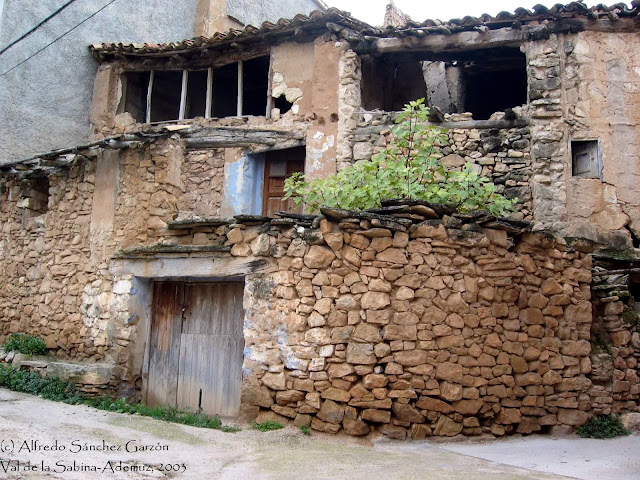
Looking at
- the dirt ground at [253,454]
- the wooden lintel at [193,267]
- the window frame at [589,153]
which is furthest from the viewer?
the window frame at [589,153]

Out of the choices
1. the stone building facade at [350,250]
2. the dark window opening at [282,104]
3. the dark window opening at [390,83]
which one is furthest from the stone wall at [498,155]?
the dark window opening at [282,104]

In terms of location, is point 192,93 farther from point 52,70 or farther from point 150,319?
point 150,319

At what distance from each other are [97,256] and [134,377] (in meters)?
1.56

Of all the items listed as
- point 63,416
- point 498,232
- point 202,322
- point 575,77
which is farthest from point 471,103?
point 63,416

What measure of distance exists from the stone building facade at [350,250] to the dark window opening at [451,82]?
11 centimetres

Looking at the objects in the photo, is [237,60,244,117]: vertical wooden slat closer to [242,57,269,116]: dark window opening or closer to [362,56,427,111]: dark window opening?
[242,57,269,116]: dark window opening

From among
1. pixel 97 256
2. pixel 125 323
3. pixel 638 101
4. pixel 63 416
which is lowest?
pixel 63 416

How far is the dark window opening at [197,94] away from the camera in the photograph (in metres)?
12.8

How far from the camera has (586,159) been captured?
988cm

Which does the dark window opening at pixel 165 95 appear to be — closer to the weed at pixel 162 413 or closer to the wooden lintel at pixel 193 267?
the wooden lintel at pixel 193 267

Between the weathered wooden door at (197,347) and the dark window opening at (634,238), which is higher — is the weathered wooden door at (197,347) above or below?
below

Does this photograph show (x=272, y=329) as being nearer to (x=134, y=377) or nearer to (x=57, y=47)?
(x=134, y=377)

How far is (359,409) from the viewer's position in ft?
18.9

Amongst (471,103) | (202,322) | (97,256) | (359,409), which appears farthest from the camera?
(471,103)
